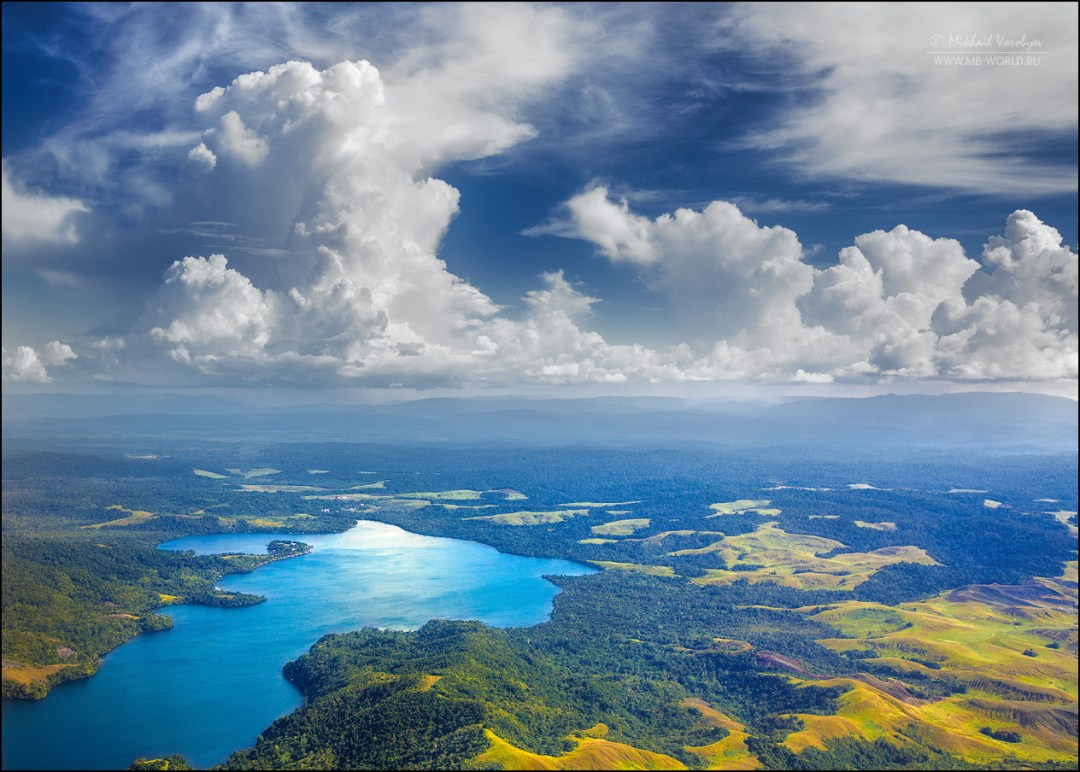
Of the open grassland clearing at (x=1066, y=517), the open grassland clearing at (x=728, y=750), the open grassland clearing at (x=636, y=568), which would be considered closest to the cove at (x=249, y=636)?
the open grassland clearing at (x=636, y=568)

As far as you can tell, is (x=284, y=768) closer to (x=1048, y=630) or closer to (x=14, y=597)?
(x=14, y=597)

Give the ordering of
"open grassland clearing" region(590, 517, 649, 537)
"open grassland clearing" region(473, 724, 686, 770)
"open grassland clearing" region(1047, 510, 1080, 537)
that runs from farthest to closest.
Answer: "open grassland clearing" region(590, 517, 649, 537) → "open grassland clearing" region(1047, 510, 1080, 537) → "open grassland clearing" region(473, 724, 686, 770)

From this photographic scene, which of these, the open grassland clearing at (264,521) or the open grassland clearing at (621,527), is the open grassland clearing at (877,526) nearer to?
the open grassland clearing at (621,527)

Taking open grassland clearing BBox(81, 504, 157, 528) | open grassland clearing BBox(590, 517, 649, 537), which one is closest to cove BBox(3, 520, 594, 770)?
open grassland clearing BBox(81, 504, 157, 528)

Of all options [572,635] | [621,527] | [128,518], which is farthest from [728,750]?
[128,518]

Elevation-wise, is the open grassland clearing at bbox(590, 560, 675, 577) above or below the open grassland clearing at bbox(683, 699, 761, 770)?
below

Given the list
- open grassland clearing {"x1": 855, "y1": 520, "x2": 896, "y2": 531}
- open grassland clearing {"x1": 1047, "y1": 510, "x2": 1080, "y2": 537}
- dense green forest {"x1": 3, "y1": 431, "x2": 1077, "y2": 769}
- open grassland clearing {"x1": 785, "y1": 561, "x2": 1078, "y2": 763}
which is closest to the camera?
dense green forest {"x1": 3, "y1": 431, "x2": 1077, "y2": 769}

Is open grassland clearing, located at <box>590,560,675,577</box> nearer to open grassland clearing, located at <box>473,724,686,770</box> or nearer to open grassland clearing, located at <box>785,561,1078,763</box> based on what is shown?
open grassland clearing, located at <box>785,561,1078,763</box>
